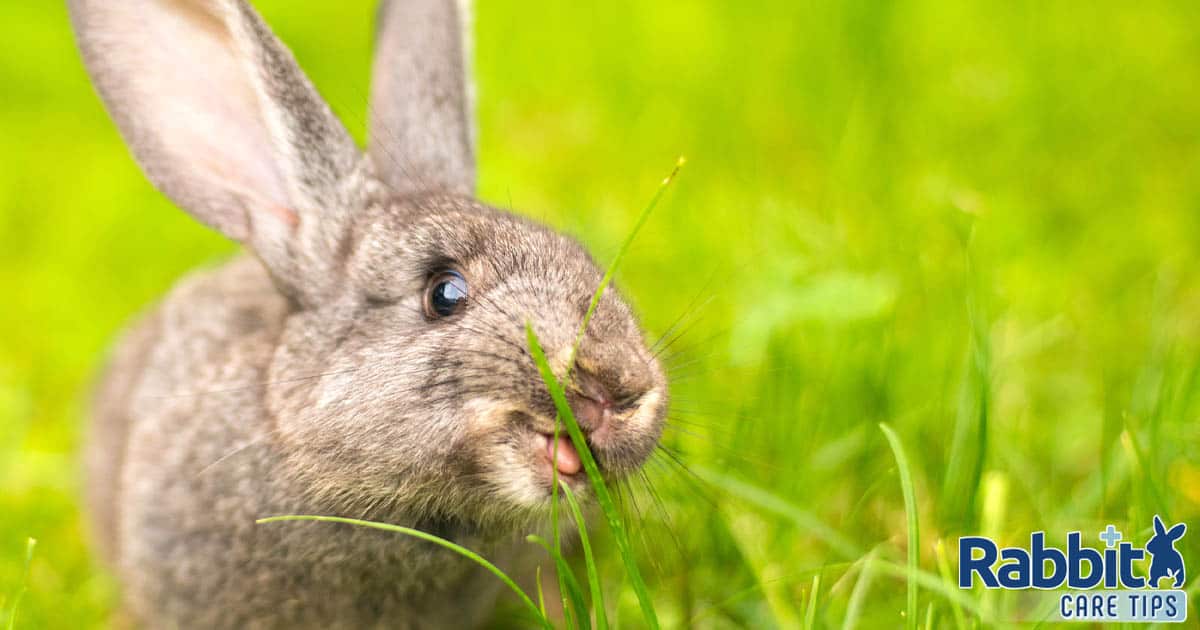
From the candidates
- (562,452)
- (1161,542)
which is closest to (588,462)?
(562,452)

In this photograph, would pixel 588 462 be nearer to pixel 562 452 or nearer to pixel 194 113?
pixel 562 452

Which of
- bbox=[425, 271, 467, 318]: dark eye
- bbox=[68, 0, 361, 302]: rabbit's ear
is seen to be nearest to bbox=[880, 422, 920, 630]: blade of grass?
bbox=[425, 271, 467, 318]: dark eye

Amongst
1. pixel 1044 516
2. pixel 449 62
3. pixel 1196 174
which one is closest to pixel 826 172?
pixel 1196 174

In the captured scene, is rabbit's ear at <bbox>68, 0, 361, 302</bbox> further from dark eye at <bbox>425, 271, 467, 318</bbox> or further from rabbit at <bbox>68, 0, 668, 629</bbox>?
dark eye at <bbox>425, 271, 467, 318</bbox>

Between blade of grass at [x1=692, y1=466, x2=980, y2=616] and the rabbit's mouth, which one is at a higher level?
blade of grass at [x1=692, y1=466, x2=980, y2=616]

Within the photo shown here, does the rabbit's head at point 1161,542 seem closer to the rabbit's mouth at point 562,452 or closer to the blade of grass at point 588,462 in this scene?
the blade of grass at point 588,462

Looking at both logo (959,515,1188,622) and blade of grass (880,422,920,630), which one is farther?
logo (959,515,1188,622)

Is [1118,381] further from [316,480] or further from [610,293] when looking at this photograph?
[316,480]
